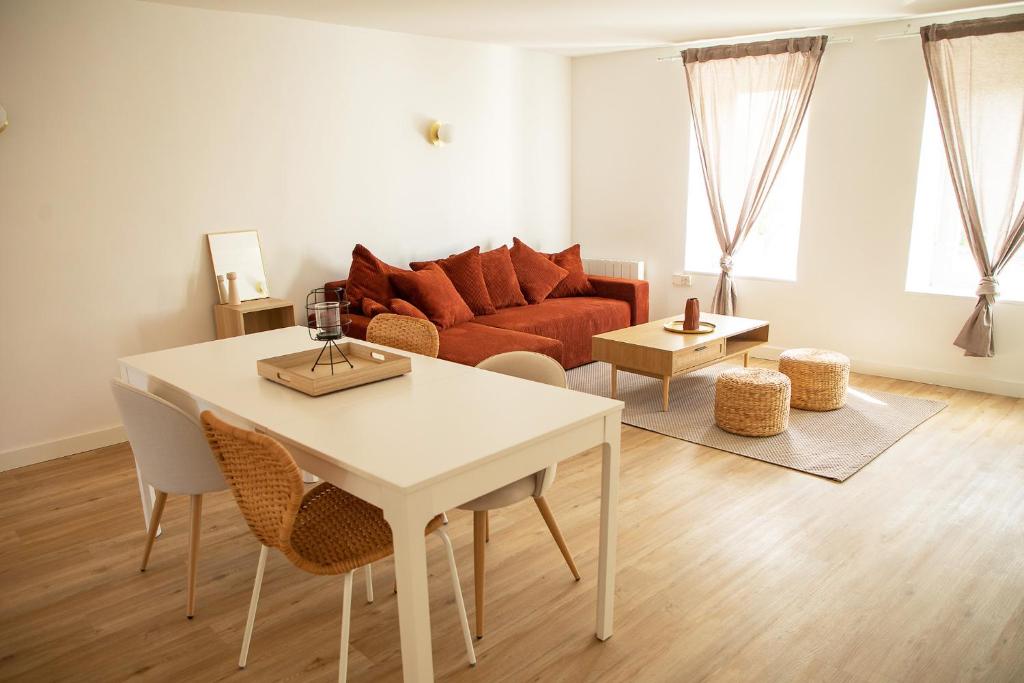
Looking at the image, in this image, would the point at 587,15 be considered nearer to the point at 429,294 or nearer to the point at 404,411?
the point at 429,294

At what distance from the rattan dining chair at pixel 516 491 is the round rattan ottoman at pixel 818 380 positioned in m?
2.44

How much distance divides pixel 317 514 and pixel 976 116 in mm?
4693

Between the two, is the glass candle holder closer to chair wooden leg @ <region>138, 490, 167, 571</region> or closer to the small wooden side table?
chair wooden leg @ <region>138, 490, 167, 571</region>

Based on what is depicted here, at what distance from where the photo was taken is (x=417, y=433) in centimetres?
202

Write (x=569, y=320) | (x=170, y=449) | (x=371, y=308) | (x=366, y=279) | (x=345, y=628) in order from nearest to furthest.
→ (x=345, y=628) < (x=170, y=449) < (x=371, y=308) < (x=366, y=279) < (x=569, y=320)

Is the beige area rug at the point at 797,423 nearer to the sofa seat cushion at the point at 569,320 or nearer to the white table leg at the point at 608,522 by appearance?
the sofa seat cushion at the point at 569,320

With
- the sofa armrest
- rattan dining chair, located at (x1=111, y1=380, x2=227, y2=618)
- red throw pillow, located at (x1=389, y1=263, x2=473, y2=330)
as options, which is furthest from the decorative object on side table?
rattan dining chair, located at (x1=111, y1=380, x2=227, y2=618)

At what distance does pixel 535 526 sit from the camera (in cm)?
317

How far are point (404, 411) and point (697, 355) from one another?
2.87 meters

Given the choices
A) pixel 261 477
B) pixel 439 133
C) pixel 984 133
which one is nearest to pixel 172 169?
pixel 439 133

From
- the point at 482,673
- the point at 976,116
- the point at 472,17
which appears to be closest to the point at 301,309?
the point at 472,17

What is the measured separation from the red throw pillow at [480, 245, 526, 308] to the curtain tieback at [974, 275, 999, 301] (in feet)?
10.3

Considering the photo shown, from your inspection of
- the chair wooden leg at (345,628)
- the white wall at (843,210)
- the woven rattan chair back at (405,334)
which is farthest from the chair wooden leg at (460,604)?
the white wall at (843,210)

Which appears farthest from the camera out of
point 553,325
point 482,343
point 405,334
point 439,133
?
point 439,133
